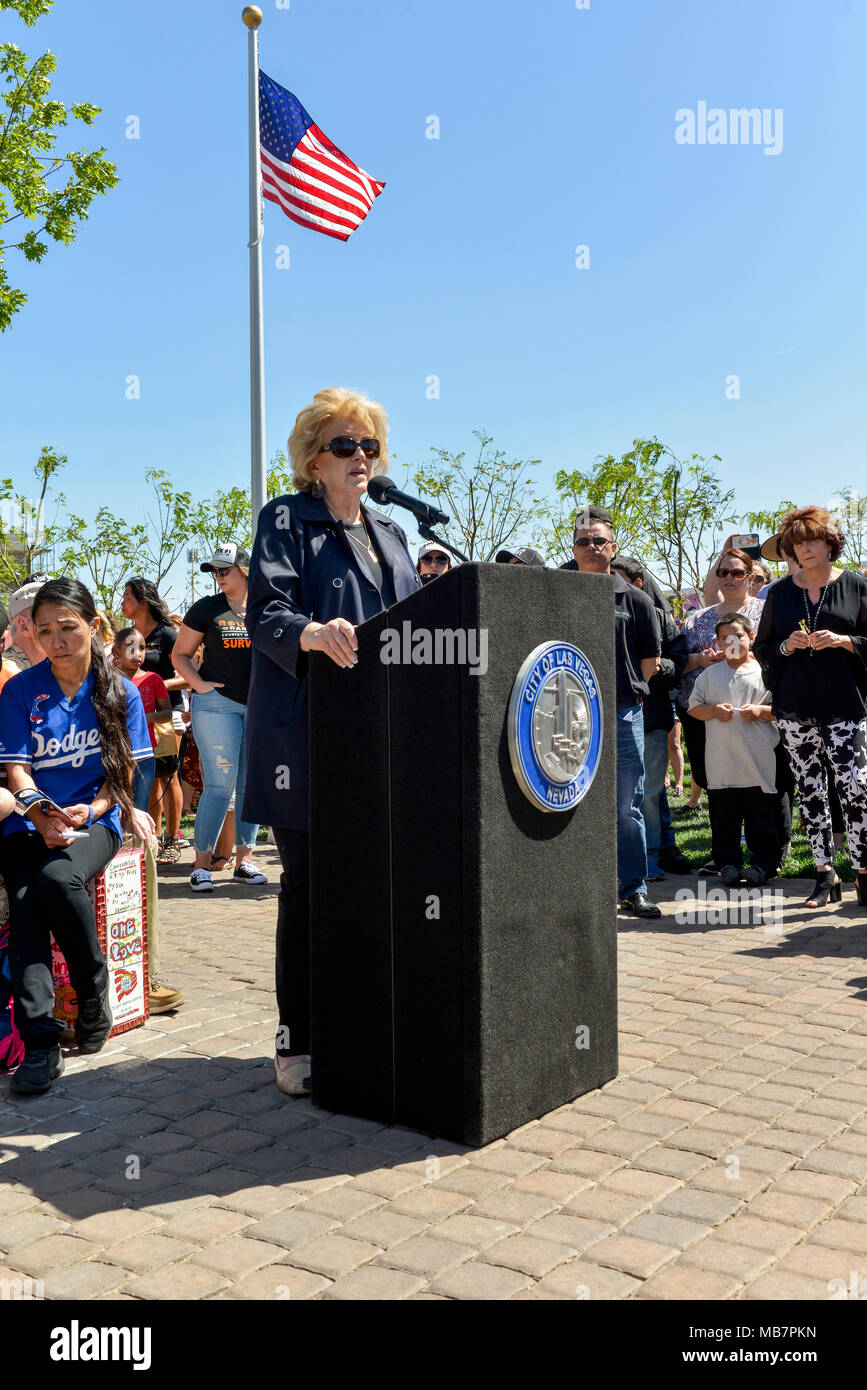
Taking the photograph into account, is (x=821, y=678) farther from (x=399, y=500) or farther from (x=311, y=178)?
(x=311, y=178)

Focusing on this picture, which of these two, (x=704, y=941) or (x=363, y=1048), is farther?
(x=704, y=941)

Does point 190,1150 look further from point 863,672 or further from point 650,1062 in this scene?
point 863,672

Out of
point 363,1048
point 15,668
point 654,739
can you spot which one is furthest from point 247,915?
point 363,1048

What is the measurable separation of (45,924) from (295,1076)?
1.19 meters

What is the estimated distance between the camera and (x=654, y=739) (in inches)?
345

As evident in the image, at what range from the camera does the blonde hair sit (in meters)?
4.15

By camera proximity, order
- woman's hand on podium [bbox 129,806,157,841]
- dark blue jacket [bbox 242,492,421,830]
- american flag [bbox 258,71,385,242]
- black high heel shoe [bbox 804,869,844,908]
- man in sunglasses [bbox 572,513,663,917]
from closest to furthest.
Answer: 1. dark blue jacket [bbox 242,492,421,830]
2. woman's hand on podium [bbox 129,806,157,841]
3. man in sunglasses [bbox 572,513,663,917]
4. black high heel shoe [bbox 804,869,844,908]
5. american flag [bbox 258,71,385,242]

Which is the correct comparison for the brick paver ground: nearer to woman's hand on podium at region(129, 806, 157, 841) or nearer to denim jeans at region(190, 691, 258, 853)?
woman's hand on podium at region(129, 806, 157, 841)

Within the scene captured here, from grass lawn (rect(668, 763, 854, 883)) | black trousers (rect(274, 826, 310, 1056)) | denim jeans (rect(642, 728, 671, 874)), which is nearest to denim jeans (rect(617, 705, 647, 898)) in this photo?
denim jeans (rect(642, 728, 671, 874))

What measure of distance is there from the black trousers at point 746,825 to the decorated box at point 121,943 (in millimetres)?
4332

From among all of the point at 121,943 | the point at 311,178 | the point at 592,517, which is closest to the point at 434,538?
the point at 121,943

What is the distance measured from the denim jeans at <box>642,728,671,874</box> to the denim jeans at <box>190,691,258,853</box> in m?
2.89

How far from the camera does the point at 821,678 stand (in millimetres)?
7047

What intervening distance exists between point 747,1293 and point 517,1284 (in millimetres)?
517
